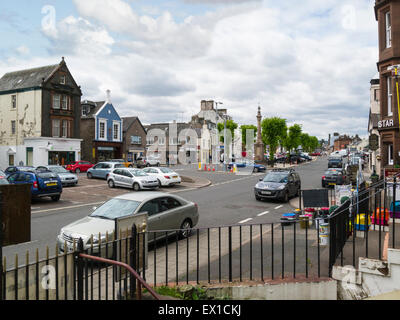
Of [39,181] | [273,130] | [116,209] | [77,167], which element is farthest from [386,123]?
[273,130]

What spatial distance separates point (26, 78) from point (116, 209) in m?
42.2

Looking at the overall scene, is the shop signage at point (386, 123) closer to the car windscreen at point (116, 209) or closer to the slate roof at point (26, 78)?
the car windscreen at point (116, 209)

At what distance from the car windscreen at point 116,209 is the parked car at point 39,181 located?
9.22m

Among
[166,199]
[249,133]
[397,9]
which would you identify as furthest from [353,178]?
[249,133]

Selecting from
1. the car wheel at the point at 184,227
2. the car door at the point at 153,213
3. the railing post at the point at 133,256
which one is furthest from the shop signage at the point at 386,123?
the railing post at the point at 133,256

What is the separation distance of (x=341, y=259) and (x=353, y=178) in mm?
24684

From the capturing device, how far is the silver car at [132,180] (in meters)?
23.1

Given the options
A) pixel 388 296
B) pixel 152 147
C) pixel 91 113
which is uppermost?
pixel 91 113

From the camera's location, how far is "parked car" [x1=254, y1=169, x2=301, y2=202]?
17.4 metres

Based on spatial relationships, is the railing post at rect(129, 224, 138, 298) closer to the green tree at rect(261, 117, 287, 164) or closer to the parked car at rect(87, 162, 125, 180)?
the parked car at rect(87, 162, 125, 180)

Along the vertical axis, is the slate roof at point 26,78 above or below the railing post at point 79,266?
above

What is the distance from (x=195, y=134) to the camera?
80.5 m

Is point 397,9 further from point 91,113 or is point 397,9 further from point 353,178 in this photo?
point 91,113
